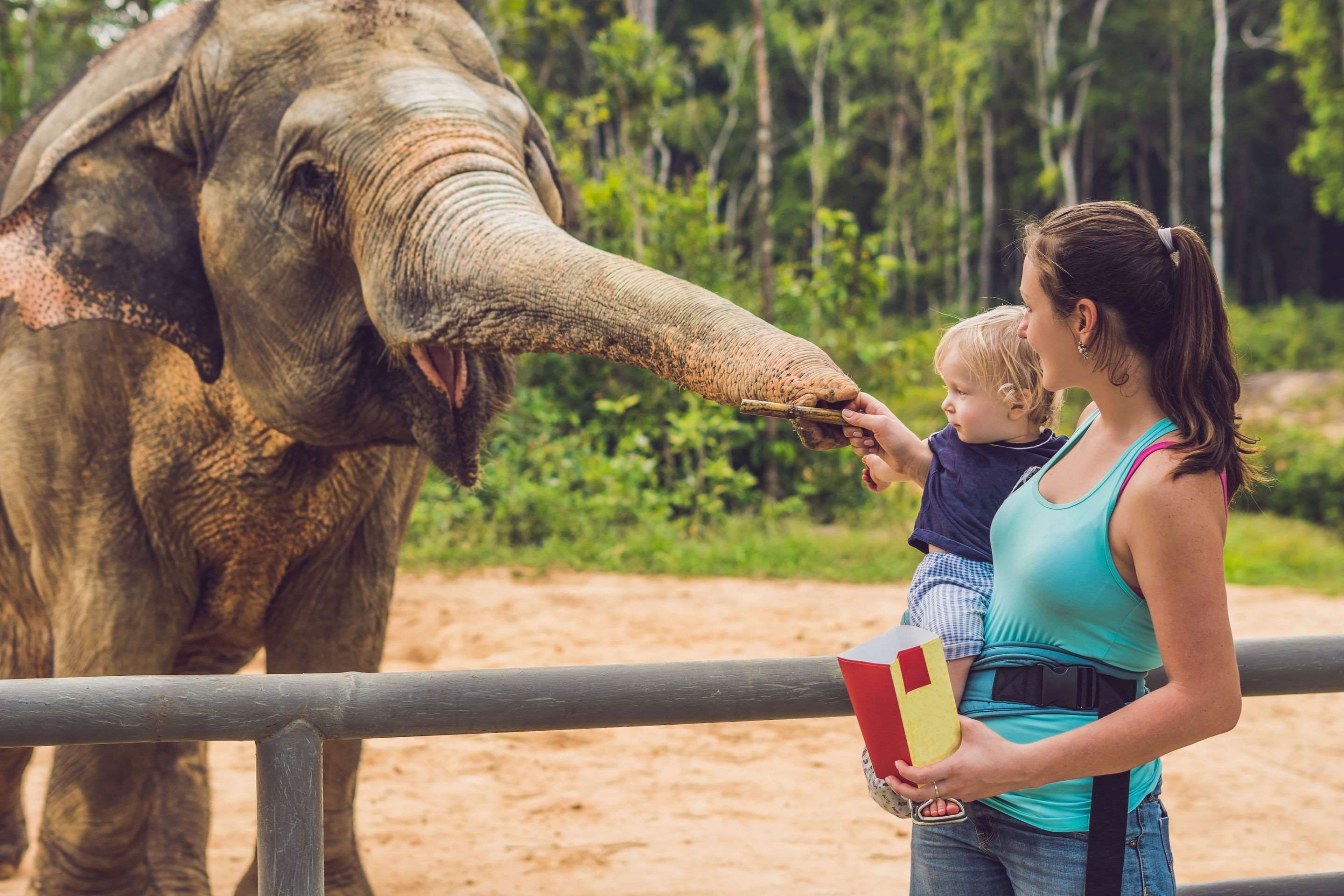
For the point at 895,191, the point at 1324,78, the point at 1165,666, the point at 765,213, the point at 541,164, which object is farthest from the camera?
the point at 895,191

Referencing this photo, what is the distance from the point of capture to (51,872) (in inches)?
118

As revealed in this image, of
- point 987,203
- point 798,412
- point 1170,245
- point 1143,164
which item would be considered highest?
point 1170,245

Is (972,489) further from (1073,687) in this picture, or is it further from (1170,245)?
(1170,245)

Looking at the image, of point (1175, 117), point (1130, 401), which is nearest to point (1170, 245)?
point (1130, 401)

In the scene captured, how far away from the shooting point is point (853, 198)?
3359 cm

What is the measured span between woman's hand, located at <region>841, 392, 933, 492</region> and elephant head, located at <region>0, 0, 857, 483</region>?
91 cm

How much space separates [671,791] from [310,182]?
295 cm

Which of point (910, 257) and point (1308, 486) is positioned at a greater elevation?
point (1308, 486)

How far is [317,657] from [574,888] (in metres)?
1.16

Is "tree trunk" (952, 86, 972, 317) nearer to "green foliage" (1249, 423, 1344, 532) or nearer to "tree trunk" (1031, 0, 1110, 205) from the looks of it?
"tree trunk" (1031, 0, 1110, 205)

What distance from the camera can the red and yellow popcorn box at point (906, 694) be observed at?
1380mm

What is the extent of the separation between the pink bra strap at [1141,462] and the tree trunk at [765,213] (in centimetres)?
893

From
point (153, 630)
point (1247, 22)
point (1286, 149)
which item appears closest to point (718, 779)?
point (153, 630)

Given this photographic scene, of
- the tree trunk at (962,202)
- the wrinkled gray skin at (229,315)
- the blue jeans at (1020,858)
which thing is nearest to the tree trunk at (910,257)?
the tree trunk at (962,202)
